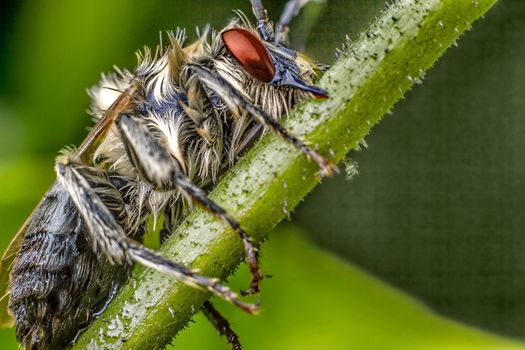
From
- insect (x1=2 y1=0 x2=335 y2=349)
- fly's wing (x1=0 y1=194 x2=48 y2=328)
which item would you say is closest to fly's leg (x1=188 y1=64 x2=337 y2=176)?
insect (x1=2 y1=0 x2=335 y2=349)

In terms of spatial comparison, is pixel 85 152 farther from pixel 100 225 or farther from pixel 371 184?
pixel 371 184

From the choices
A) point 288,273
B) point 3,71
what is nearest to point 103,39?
point 3,71

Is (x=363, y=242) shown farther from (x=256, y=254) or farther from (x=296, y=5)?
(x=256, y=254)

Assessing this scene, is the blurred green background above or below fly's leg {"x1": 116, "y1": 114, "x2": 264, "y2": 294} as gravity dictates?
above

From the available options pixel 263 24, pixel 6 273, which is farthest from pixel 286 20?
pixel 6 273

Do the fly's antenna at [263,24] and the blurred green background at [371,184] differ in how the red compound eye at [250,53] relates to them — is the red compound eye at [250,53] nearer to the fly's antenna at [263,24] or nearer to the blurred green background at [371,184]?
the fly's antenna at [263,24]

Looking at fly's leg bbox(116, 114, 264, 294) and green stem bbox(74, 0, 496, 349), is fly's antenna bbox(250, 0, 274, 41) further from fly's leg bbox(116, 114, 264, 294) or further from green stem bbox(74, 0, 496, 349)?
green stem bbox(74, 0, 496, 349)
